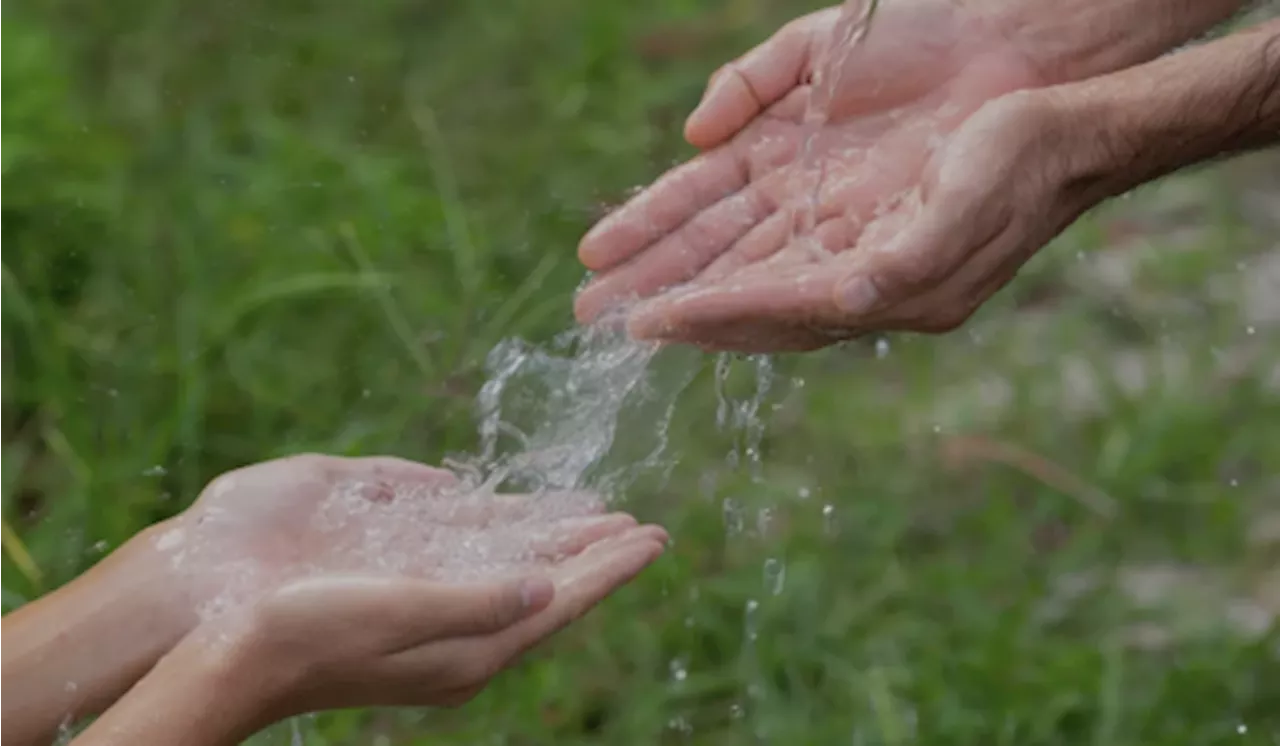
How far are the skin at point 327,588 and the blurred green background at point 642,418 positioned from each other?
54 cm

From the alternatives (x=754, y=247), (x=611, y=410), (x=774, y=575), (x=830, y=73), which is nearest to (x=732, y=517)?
(x=774, y=575)

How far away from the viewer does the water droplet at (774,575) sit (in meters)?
2.51

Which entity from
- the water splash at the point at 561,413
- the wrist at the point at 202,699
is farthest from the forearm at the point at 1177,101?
the wrist at the point at 202,699

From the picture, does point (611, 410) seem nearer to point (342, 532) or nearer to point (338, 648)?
point (342, 532)

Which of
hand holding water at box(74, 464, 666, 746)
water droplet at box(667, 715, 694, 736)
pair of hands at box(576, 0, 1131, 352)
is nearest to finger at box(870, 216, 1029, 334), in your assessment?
pair of hands at box(576, 0, 1131, 352)

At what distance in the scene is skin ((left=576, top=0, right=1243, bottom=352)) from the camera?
1.85 meters

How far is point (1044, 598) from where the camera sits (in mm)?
2502

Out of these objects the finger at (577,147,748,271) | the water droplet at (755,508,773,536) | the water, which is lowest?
the water droplet at (755,508,773,536)

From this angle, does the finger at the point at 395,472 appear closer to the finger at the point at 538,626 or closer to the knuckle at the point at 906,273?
the finger at the point at 538,626

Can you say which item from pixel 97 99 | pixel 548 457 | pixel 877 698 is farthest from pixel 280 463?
pixel 97 99

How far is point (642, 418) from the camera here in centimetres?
261

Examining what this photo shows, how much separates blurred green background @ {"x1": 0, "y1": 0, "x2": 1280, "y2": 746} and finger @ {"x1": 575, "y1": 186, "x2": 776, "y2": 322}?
0.60 metres

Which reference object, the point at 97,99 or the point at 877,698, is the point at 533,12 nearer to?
the point at 97,99

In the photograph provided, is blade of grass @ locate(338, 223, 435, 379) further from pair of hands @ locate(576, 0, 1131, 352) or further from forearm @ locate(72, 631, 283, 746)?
forearm @ locate(72, 631, 283, 746)
